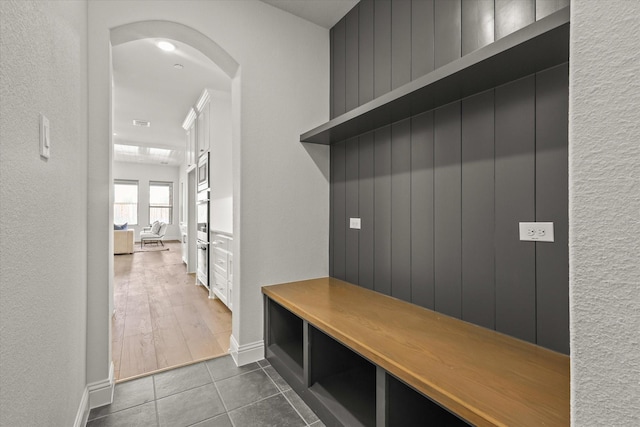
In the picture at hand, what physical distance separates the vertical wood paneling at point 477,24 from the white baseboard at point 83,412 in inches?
105

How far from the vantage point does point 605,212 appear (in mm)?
496

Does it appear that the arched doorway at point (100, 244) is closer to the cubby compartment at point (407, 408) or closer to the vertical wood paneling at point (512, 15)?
the cubby compartment at point (407, 408)

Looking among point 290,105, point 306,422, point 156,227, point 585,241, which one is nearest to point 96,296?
point 306,422

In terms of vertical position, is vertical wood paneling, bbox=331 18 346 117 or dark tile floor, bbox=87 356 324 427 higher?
vertical wood paneling, bbox=331 18 346 117

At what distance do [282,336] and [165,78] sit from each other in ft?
11.4

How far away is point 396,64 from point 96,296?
2331 mm

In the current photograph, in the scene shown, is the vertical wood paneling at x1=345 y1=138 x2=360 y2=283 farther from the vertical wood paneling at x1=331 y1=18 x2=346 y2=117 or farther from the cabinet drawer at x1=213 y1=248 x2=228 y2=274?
the cabinet drawer at x1=213 y1=248 x2=228 y2=274

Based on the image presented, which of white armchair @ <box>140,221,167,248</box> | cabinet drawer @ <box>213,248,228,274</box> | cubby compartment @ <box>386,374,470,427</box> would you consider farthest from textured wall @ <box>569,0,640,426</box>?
white armchair @ <box>140,221,167,248</box>

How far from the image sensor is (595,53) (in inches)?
20.0

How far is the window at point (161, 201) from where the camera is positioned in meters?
10.8

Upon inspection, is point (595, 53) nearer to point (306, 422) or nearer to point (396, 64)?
point (396, 64)

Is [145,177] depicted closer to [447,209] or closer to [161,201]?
[161,201]

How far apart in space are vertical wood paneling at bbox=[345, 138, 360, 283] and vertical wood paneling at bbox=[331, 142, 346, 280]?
0.04 m

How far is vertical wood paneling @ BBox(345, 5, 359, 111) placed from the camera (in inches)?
92.0
